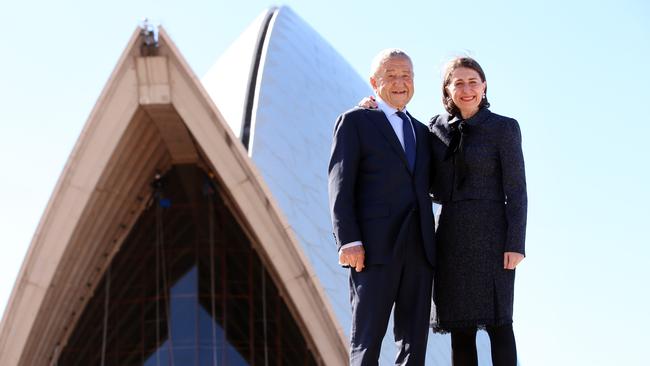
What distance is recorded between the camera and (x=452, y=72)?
504cm

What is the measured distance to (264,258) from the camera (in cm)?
1477

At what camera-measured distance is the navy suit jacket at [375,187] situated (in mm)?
4711

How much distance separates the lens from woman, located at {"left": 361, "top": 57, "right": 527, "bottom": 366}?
480 cm

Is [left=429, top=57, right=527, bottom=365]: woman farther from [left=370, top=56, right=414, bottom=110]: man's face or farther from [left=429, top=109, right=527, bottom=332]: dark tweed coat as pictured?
[left=370, top=56, right=414, bottom=110]: man's face

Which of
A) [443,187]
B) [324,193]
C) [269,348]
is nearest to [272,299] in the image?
[269,348]

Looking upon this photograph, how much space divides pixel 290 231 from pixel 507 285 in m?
7.69

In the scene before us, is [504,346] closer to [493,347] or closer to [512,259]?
[493,347]

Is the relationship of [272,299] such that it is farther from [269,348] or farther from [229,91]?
[229,91]

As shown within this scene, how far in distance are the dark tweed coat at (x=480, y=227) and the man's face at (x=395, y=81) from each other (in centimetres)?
29

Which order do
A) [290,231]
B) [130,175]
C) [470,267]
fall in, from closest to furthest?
[470,267] → [290,231] → [130,175]

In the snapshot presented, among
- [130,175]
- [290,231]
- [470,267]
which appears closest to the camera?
[470,267]

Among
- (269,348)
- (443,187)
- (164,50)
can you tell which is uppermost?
(164,50)

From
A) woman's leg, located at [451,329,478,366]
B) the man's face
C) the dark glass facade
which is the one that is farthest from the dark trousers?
the dark glass facade

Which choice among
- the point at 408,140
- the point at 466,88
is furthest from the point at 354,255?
the point at 466,88
